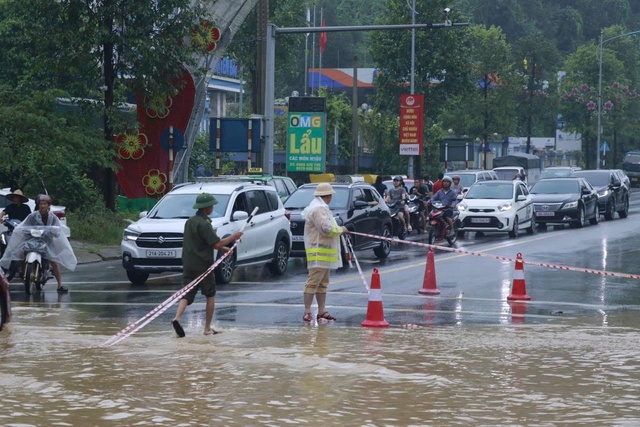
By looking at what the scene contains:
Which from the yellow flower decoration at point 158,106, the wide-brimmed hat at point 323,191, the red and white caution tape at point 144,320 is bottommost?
the red and white caution tape at point 144,320

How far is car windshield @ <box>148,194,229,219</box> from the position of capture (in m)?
21.4

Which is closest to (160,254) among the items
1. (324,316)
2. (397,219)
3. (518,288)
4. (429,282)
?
(429,282)

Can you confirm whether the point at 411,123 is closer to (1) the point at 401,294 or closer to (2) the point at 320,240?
(1) the point at 401,294

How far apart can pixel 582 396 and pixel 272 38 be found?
25.9 meters

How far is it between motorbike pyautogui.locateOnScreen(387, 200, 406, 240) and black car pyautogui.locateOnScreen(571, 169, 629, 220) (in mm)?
11816

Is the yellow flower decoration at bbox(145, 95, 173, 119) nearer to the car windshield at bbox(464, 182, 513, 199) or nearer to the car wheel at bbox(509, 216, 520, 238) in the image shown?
the car windshield at bbox(464, 182, 513, 199)

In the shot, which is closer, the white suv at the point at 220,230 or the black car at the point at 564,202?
the white suv at the point at 220,230

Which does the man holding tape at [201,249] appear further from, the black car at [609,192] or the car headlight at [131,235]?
the black car at [609,192]

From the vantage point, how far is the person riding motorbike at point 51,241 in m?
19.3

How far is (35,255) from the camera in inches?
754

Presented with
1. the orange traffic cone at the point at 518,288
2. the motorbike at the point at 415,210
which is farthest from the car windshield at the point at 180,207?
the motorbike at the point at 415,210

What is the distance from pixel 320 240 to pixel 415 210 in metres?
21.4

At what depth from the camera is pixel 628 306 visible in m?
18.0

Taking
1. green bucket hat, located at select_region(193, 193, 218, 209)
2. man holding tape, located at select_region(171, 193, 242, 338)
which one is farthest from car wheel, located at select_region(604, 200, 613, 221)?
green bucket hat, located at select_region(193, 193, 218, 209)
